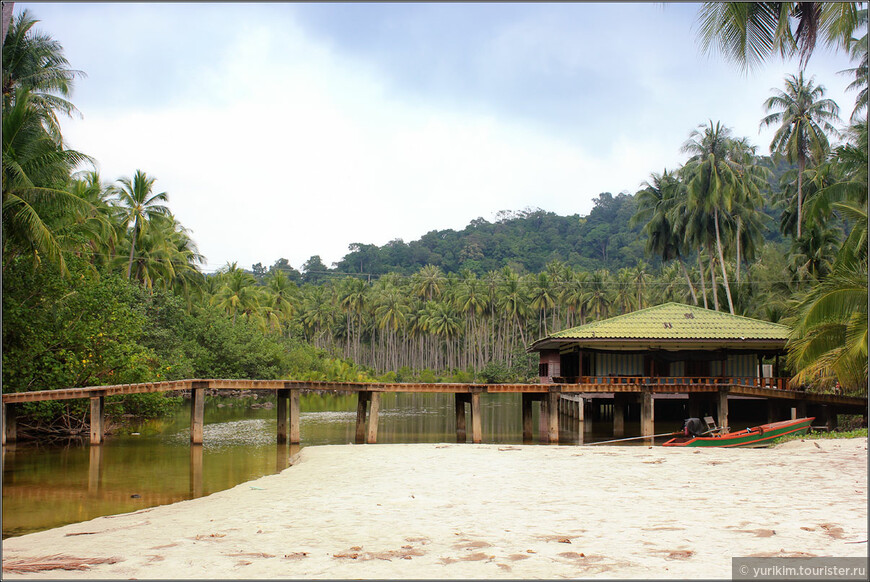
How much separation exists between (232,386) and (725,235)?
34.0m

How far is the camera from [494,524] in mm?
9266

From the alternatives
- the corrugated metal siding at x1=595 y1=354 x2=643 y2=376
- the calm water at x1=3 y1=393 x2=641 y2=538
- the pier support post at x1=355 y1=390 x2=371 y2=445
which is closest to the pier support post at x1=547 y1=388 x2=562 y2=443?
the calm water at x1=3 y1=393 x2=641 y2=538

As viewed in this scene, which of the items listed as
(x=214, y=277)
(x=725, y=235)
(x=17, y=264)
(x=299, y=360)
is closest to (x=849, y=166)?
(x=725, y=235)

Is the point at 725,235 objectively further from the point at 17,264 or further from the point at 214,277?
the point at 214,277

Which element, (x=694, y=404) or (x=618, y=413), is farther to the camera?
(x=694, y=404)

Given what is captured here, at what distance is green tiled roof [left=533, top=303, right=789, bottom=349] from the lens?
28438mm

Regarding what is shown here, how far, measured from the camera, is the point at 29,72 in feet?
82.2

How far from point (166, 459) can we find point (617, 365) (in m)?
19.9

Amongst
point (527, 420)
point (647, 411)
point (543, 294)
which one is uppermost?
point (543, 294)

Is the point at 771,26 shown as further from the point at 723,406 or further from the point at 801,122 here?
the point at 801,122

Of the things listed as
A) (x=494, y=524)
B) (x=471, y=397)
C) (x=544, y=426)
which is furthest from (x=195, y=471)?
(x=544, y=426)

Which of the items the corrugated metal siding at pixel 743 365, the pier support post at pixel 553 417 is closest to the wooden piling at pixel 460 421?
the pier support post at pixel 553 417

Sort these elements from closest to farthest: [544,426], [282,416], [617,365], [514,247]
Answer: [282,416], [617,365], [544,426], [514,247]

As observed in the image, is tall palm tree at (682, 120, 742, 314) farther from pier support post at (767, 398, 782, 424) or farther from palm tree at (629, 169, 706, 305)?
pier support post at (767, 398, 782, 424)
